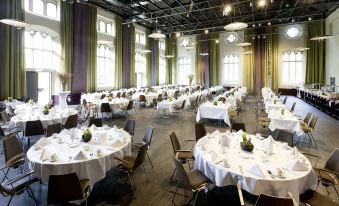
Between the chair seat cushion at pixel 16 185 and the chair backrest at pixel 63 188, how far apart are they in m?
0.67

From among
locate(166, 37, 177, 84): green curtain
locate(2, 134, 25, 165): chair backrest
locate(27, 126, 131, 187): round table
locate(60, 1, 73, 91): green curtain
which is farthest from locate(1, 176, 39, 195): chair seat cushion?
locate(166, 37, 177, 84): green curtain

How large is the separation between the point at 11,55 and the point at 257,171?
1101 centimetres

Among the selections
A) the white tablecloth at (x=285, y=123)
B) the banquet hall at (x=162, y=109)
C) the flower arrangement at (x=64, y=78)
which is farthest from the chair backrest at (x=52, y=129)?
the flower arrangement at (x=64, y=78)

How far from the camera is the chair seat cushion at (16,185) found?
Answer: 2.88m

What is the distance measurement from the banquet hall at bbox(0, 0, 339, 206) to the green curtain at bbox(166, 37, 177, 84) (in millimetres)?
150

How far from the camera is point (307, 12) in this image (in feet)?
57.1

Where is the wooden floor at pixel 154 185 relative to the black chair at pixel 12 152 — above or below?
below

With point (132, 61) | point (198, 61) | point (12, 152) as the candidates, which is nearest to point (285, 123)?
point (12, 152)

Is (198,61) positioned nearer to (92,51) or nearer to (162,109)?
(92,51)

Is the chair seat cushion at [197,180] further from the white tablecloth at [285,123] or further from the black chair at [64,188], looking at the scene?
the white tablecloth at [285,123]

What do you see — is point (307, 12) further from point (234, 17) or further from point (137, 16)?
point (137, 16)

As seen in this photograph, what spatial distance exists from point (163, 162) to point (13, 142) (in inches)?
114

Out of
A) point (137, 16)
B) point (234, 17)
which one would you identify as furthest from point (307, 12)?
point (137, 16)

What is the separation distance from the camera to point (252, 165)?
108 inches
